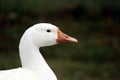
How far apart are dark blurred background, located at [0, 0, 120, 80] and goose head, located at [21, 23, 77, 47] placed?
4.45 meters

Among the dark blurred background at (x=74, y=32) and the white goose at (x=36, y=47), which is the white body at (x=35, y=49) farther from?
the dark blurred background at (x=74, y=32)

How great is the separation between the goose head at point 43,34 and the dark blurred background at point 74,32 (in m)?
4.45

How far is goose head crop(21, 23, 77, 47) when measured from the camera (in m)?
6.15

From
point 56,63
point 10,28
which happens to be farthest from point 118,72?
point 10,28

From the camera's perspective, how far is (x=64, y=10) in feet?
49.9

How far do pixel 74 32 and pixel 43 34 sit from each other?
7.91m

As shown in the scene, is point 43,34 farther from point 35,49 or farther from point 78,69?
point 78,69

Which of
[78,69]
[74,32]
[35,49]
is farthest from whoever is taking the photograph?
[74,32]

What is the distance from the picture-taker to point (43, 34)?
6.25 m

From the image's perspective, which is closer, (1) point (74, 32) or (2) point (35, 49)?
(2) point (35, 49)

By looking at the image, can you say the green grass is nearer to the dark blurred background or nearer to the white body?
the dark blurred background

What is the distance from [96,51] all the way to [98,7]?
2.46 metres

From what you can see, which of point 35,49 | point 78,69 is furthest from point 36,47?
point 78,69

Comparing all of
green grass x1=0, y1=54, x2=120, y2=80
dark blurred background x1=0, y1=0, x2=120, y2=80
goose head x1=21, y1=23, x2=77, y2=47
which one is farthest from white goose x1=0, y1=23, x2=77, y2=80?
dark blurred background x1=0, y1=0, x2=120, y2=80
